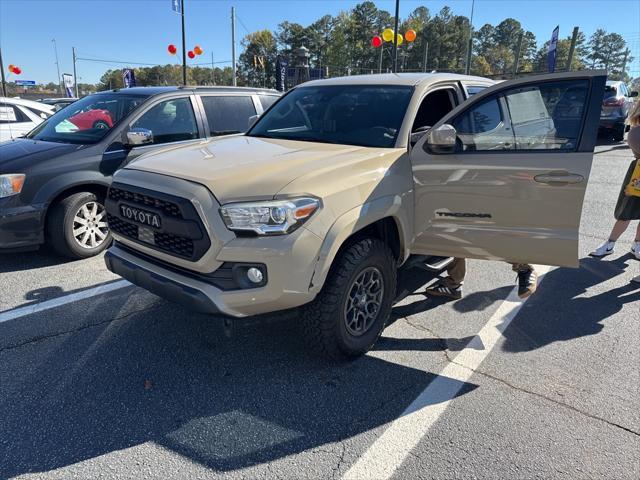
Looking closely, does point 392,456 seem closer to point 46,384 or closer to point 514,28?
point 46,384

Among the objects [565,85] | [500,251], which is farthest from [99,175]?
[565,85]

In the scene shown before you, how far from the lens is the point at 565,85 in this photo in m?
3.24

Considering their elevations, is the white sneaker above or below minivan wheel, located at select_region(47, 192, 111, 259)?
below

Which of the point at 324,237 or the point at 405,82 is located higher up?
the point at 405,82

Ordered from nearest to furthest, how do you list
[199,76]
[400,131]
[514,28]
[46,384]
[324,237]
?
[324,237] → [46,384] → [400,131] → [514,28] → [199,76]

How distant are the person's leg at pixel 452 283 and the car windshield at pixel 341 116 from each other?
4.79 feet

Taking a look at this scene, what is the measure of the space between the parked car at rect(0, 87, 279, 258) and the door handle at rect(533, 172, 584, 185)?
2.82m

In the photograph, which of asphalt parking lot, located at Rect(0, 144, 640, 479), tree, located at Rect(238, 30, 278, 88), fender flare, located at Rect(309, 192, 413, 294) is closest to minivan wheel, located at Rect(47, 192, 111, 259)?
asphalt parking lot, located at Rect(0, 144, 640, 479)

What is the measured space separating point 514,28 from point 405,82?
341 feet

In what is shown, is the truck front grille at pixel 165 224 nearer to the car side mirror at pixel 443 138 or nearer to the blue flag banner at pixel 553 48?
the car side mirror at pixel 443 138

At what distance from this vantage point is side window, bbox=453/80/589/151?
10.5 feet

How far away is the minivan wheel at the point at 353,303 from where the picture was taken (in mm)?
2945

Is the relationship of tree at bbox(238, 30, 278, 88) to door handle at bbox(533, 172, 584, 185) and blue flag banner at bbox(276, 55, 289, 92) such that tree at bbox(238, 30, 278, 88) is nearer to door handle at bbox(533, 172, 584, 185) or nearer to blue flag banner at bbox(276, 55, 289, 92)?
blue flag banner at bbox(276, 55, 289, 92)

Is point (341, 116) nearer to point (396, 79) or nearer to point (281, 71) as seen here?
point (396, 79)
